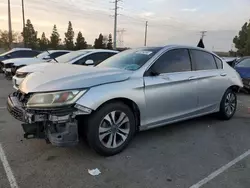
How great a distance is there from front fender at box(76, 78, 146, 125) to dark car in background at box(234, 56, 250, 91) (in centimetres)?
680

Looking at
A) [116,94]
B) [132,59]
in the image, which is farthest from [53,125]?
[132,59]

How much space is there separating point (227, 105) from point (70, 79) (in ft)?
12.1

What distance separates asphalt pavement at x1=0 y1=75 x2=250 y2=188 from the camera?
2.95 m

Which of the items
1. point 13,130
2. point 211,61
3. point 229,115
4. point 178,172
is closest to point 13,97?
point 13,130

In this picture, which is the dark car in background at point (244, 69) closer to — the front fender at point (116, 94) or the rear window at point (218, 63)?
the rear window at point (218, 63)

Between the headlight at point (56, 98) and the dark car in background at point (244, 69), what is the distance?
779 centimetres

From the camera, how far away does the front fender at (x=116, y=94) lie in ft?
10.6

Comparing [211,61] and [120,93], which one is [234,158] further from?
[211,61]

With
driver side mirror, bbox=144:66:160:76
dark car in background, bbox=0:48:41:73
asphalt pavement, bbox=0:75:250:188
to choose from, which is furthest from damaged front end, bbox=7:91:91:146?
dark car in background, bbox=0:48:41:73

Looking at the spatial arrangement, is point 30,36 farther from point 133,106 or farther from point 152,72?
point 133,106

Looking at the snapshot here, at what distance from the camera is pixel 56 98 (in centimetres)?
317

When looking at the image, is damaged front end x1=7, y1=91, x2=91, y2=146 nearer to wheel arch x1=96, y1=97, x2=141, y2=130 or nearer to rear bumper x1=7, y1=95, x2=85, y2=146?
rear bumper x1=7, y1=95, x2=85, y2=146

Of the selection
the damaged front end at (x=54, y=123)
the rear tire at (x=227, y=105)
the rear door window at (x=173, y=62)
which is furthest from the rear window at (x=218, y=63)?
the damaged front end at (x=54, y=123)

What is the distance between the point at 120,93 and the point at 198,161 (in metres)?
1.45
